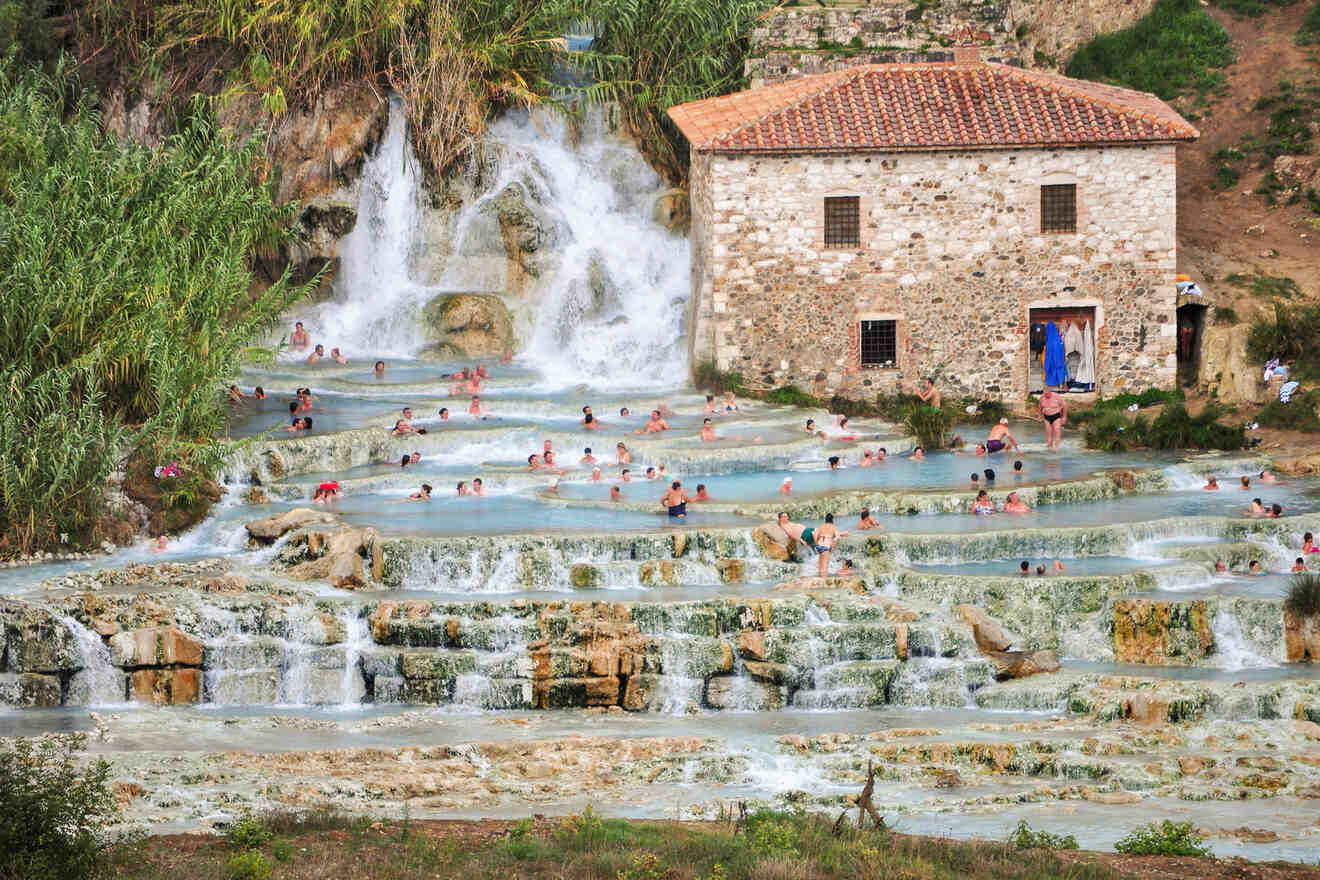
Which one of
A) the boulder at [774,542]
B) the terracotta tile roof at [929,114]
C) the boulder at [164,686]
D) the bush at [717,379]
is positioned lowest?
the boulder at [164,686]

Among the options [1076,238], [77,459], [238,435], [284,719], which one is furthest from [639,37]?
[284,719]

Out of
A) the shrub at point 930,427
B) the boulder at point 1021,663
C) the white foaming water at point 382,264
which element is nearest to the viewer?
the boulder at point 1021,663

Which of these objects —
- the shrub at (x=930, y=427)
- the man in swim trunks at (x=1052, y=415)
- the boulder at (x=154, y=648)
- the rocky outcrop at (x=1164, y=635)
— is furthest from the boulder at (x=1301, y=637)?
the boulder at (x=154, y=648)

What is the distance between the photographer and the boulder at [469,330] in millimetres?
42719

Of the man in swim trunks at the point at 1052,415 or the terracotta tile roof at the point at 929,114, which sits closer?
the man in swim trunks at the point at 1052,415

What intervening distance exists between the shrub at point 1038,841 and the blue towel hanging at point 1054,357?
2082 centimetres

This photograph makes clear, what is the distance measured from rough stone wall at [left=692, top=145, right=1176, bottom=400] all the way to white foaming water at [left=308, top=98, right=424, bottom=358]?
26.3ft

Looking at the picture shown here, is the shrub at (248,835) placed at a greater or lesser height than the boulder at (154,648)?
lesser

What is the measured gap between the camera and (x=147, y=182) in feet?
123

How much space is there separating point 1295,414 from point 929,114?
9.42 metres

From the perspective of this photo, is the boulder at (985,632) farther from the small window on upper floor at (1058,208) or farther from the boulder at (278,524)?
the small window on upper floor at (1058,208)

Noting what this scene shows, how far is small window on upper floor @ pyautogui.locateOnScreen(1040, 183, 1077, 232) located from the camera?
3934cm

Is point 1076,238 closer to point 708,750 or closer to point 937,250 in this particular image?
point 937,250

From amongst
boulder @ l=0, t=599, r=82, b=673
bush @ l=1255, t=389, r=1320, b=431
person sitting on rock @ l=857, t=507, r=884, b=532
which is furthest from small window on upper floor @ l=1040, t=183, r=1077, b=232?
boulder @ l=0, t=599, r=82, b=673
